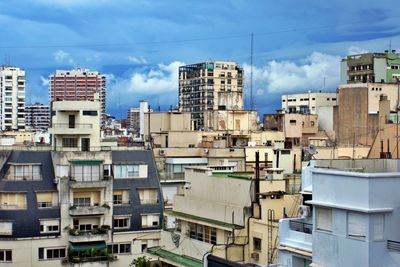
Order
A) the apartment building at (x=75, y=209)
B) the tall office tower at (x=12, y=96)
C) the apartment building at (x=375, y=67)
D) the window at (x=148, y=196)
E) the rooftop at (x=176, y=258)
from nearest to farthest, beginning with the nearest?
the rooftop at (x=176, y=258)
the apartment building at (x=75, y=209)
the window at (x=148, y=196)
the apartment building at (x=375, y=67)
the tall office tower at (x=12, y=96)

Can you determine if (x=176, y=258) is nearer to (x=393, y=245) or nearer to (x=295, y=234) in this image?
(x=295, y=234)

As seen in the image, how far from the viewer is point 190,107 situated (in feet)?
350

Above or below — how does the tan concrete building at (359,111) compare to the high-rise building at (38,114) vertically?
below

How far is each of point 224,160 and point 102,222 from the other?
11.3 m

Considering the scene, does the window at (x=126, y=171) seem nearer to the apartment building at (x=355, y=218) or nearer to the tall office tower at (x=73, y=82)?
the apartment building at (x=355, y=218)

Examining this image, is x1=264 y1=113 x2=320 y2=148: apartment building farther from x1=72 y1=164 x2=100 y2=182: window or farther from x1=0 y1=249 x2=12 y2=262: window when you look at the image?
x1=0 y1=249 x2=12 y2=262: window

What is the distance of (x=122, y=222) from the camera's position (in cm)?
4003

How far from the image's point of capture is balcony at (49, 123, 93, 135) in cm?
4169

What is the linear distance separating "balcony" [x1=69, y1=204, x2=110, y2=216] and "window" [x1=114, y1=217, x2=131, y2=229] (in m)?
1.01

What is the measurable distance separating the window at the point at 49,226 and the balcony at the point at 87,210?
1049 mm

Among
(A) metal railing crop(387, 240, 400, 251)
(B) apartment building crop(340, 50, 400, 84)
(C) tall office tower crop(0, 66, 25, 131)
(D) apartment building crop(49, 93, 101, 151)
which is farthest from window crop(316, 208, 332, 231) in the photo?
(C) tall office tower crop(0, 66, 25, 131)

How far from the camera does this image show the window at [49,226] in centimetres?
3825

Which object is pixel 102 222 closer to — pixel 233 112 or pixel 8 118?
pixel 233 112

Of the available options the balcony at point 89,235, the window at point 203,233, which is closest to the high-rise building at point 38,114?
the balcony at point 89,235
